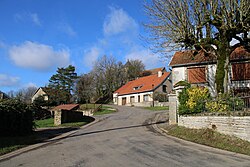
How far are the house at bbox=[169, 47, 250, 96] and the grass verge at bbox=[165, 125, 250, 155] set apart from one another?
11.4 metres

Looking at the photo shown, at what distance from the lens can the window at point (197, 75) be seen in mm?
25462

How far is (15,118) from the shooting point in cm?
1385

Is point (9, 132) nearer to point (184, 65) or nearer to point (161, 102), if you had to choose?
point (184, 65)

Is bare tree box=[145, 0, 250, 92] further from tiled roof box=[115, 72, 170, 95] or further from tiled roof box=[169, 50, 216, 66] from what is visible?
tiled roof box=[115, 72, 170, 95]

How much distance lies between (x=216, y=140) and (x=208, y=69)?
15560 mm

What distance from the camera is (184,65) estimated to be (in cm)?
2622

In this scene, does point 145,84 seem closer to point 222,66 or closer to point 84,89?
point 84,89

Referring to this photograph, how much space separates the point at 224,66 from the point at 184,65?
977 centimetres

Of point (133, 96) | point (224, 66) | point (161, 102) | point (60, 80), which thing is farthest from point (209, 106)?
point (60, 80)

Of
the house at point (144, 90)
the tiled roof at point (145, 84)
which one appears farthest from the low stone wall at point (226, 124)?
the tiled roof at point (145, 84)

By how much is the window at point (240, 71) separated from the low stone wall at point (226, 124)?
40.2ft

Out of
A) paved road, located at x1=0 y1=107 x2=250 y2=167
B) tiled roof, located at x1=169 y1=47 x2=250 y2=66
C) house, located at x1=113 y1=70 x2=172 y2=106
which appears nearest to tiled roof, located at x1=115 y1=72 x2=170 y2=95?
house, located at x1=113 y1=70 x2=172 y2=106

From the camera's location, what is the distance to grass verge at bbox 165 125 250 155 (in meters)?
9.41

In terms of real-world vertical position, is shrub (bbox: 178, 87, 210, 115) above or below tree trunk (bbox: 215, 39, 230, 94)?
below
